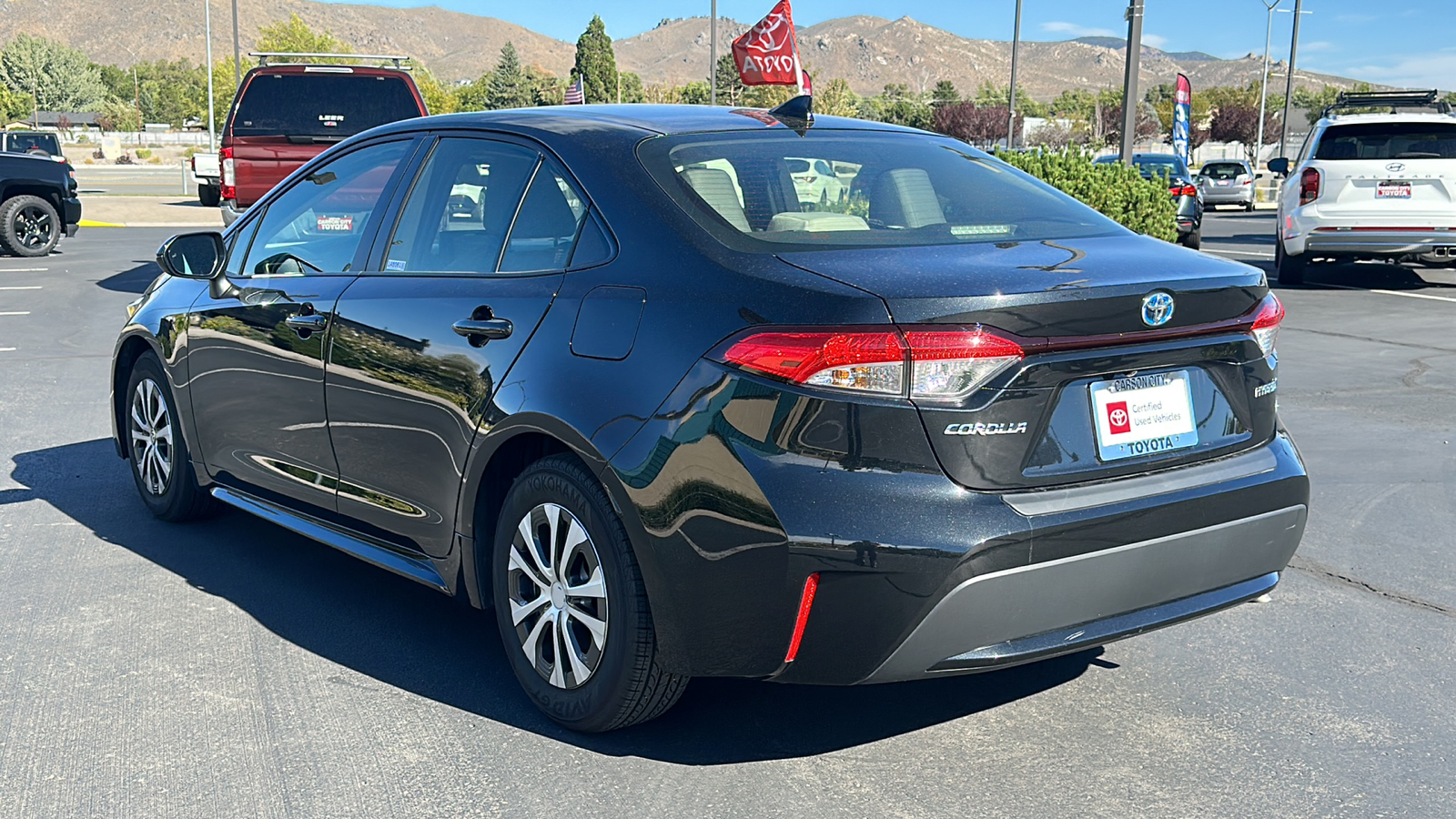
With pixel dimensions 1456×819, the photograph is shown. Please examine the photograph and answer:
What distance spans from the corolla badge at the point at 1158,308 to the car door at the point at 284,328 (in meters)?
2.44

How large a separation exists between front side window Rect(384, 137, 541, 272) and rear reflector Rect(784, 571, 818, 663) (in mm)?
1449

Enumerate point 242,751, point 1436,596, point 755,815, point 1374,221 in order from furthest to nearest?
point 1374,221
point 1436,596
point 242,751
point 755,815

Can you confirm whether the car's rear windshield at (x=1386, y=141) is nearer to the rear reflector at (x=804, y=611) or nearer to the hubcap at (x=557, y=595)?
the hubcap at (x=557, y=595)

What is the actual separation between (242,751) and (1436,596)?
3.92m

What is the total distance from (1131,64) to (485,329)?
10505mm

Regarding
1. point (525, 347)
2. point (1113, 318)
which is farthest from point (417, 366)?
point (1113, 318)

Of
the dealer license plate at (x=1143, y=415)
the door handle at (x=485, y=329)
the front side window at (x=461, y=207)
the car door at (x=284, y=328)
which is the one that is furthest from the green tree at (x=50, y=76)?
the dealer license plate at (x=1143, y=415)

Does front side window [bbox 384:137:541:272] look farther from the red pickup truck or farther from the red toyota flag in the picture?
the red toyota flag

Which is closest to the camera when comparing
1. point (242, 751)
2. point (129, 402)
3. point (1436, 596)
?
point (242, 751)

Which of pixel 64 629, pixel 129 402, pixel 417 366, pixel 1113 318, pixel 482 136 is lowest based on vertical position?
pixel 64 629

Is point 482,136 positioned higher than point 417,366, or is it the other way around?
point 482,136

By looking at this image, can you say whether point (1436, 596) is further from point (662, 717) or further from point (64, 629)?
point (64, 629)

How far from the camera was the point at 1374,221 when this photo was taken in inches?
567

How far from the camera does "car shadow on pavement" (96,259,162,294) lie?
15101 mm
